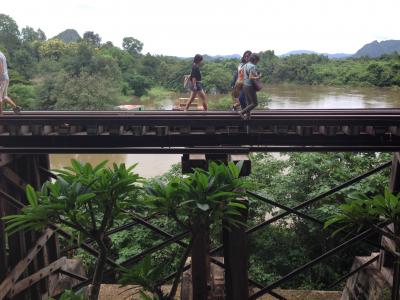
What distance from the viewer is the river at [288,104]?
17.0m

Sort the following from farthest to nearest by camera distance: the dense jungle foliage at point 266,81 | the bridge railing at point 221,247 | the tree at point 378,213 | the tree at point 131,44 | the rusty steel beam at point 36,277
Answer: the tree at point 131,44 → the dense jungle foliage at point 266,81 → the rusty steel beam at point 36,277 → the bridge railing at point 221,247 → the tree at point 378,213

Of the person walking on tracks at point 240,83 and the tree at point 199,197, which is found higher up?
the person walking on tracks at point 240,83

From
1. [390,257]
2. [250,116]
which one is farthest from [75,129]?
[390,257]

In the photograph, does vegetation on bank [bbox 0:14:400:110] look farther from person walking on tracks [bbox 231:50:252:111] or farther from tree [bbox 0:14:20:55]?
person walking on tracks [bbox 231:50:252:111]

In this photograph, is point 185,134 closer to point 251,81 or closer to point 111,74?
point 251,81

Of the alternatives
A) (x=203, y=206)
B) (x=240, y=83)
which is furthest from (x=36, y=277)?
(x=203, y=206)

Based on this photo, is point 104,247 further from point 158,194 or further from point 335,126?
point 335,126

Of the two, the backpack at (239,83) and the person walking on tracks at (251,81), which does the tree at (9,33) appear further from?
the person walking on tracks at (251,81)

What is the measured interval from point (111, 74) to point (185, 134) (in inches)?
873

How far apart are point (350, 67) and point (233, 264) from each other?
3528 centimetres

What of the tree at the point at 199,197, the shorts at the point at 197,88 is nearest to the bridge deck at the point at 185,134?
the shorts at the point at 197,88

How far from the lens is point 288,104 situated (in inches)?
878

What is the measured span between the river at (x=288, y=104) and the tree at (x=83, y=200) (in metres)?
6.54

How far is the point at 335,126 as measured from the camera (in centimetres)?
414
